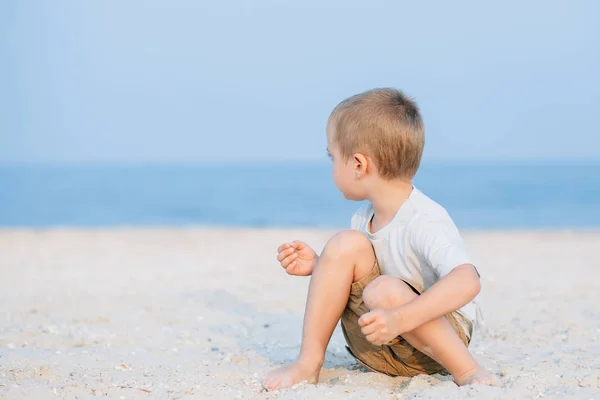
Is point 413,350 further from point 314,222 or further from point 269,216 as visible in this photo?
point 269,216

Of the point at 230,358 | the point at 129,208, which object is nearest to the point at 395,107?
the point at 230,358

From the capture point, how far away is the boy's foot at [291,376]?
2.78 metres

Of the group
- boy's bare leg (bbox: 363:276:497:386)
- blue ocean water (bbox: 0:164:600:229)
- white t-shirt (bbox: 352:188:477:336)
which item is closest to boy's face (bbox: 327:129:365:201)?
white t-shirt (bbox: 352:188:477:336)

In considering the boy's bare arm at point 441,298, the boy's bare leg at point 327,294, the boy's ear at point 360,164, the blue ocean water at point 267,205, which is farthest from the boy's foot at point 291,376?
the blue ocean water at point 267,205

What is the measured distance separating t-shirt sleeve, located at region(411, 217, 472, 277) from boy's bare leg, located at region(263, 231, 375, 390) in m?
0.23

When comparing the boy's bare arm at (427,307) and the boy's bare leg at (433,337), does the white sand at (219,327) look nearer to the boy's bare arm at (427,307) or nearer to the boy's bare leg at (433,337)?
the boy's bare leg at (433,337)

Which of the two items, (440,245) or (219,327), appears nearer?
(440,245)

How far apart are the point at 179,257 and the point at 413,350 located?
6.25 m

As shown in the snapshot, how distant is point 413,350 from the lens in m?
2.82

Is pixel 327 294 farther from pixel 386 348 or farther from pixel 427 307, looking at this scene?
pixel 427 307

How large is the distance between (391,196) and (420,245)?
0.31 meters

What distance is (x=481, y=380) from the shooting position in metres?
2.60

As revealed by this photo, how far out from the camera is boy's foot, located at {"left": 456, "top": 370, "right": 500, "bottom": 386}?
2596mm

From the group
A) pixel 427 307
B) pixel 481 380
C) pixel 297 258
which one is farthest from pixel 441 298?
pixel 297 258
